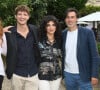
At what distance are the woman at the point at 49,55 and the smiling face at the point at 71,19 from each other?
7.1 inches

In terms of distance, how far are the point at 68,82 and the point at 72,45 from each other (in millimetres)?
559

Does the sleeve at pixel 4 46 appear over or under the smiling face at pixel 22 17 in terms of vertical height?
under

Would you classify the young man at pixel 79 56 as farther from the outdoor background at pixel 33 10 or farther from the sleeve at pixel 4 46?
the outdoor background at pixel 33 10

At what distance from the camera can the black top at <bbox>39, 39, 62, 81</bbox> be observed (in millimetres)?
5770

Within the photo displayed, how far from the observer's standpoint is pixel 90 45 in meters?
5.74

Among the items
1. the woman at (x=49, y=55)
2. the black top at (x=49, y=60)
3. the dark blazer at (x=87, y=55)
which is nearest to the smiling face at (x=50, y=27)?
the woman at (x=49, y=55)

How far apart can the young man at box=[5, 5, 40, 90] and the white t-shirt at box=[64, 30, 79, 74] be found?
0.45m

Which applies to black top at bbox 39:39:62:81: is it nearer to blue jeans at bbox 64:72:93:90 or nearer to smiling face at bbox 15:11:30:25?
blue jeans at bbox 64:72:93:90

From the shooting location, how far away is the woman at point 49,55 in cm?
577

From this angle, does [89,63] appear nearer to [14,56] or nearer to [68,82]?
[68,82]

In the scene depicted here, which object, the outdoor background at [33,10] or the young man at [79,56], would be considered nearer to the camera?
the young man at [79,56]

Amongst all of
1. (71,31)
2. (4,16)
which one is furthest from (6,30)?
(4,16)

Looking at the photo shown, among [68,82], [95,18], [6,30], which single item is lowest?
[95,18]

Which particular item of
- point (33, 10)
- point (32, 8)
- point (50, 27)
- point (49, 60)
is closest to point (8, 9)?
point (32, 8)
